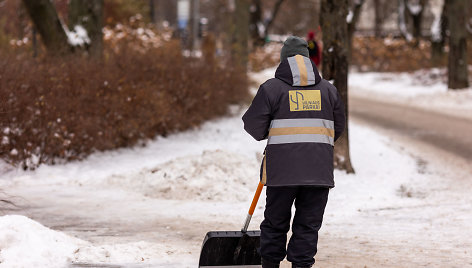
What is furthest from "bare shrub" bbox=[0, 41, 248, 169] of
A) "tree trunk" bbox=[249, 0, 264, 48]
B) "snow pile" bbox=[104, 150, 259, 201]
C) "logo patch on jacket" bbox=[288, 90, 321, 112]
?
"tree trunk" bbox=[249, 0, 264, 48]

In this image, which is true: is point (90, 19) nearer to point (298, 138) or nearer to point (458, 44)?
point (298, 138)

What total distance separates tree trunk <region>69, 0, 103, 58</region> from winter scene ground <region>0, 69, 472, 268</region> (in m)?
2.68

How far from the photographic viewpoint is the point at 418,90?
81.4ft

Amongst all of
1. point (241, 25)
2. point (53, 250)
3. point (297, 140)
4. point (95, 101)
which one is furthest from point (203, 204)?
point (241, 25)

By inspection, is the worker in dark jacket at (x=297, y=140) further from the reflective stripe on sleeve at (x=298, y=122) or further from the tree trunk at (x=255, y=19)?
the tree trunk at (x=255, y=19)

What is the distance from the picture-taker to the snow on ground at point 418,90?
2042 centimetres

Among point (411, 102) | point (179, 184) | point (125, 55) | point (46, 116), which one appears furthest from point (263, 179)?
point (411, 102)

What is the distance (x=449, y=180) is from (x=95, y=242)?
6174 millimetres

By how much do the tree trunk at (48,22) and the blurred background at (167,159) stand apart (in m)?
0.02

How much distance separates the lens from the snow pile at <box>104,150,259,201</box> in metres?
9.12

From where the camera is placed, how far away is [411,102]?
22.6m

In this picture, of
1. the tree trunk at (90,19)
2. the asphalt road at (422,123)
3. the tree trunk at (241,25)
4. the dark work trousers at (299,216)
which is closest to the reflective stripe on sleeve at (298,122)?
the dark work trousers at (299,216)

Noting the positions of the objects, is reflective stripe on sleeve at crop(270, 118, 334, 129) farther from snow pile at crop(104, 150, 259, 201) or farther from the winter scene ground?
snow pile at crop(104, 150, 259, 201)

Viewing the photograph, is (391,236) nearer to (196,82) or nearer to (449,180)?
(449,180)
